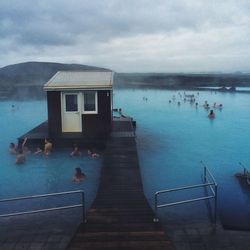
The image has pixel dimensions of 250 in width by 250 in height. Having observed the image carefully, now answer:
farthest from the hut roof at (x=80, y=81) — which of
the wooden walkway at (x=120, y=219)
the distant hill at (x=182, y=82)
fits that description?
the distant hill at (x=182, y=82)

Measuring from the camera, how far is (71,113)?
15.7 meters

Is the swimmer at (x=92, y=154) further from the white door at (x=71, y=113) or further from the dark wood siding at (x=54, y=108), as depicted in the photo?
the dark wood siding at (x=54, y=108)

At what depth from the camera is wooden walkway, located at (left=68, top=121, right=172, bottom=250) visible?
5793 mm

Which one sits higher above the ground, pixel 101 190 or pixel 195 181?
pixel 101 190

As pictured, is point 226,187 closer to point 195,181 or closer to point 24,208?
point 195,181

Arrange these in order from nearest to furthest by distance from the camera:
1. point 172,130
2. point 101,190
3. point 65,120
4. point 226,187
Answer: point 101,190 → point 226,187 → point 65,120 → point 172,130

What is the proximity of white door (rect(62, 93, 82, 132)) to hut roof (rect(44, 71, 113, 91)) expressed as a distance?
44 cm

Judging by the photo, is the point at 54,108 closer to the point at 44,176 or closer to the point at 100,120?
the point at 100,120

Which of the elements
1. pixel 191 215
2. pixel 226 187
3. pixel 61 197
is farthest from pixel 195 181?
pixel 61 197

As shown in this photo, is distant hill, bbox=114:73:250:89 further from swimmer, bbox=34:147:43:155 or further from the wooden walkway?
the wooden walkway

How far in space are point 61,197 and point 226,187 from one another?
5182 mm

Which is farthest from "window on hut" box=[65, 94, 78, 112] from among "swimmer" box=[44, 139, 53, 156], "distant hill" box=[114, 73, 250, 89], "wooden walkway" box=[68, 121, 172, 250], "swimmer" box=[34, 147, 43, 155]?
"distant hill" box=[114, 73, 250, 89]

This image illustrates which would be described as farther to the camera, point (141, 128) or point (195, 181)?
point (141, 128)

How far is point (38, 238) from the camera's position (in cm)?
662
